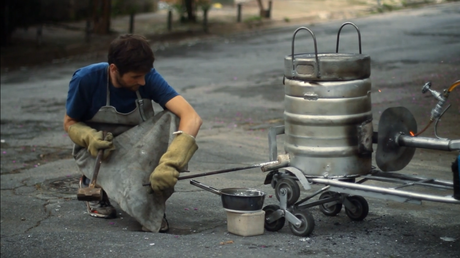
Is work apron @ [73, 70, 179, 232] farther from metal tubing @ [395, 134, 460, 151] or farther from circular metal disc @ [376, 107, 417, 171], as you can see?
metal tubing @ [395, 134, 460, 151]

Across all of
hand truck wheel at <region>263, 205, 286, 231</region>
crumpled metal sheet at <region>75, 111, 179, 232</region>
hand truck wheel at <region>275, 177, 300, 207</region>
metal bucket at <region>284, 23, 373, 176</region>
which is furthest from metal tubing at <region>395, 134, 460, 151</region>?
crumpled metal sheet at <region>75, 111, 179, 232</region>

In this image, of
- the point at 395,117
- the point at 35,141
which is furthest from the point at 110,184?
the point at 35,141

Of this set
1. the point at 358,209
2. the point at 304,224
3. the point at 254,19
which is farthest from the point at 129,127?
the point at 254,19

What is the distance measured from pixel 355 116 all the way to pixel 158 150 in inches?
56.9

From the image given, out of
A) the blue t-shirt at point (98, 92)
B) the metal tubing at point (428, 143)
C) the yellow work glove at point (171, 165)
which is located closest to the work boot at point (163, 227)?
the yellow work glove at point (171, 165)

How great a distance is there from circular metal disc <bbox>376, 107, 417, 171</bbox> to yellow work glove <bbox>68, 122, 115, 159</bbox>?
73.1 inches

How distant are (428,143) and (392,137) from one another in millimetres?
258

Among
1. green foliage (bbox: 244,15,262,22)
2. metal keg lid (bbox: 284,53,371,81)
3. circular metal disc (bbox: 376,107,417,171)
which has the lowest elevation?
circular metal disc (bbox: 376,107,417,171)

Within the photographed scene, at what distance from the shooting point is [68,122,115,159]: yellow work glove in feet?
15.7

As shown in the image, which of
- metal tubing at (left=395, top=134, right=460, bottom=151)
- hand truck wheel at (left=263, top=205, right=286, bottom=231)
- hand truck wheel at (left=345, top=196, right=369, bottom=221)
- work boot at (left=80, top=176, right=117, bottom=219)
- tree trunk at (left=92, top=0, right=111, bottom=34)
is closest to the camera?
metal tubing at (left=395, top=134, right=460, bottom=151)

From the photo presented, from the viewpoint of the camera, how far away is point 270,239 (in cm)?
439

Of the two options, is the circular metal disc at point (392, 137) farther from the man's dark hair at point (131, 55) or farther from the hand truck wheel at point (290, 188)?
the man's dark hair at point (131, 55)

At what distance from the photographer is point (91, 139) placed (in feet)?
15.7

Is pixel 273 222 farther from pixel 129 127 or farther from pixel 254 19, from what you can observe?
pixel 254 19
